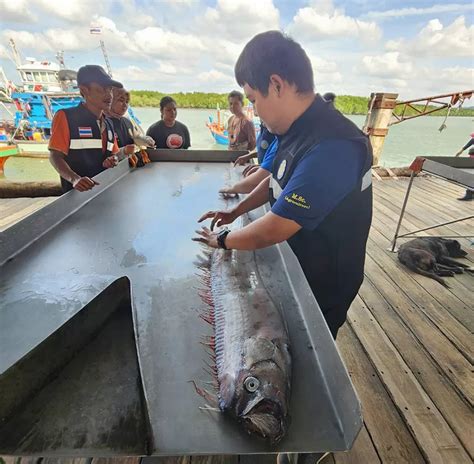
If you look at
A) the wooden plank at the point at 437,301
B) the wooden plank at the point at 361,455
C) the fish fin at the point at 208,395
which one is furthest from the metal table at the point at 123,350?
the wooden plank at the point at 437,301

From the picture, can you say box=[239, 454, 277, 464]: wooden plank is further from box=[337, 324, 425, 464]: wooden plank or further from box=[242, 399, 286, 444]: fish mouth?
box=[337, 324, 425, 464]: wooden plank

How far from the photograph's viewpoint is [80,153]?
3053 millimetres

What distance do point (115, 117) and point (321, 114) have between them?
10.4ft

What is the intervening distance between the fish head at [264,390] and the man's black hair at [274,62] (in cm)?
103

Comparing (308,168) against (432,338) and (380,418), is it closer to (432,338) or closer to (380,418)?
(380,418)

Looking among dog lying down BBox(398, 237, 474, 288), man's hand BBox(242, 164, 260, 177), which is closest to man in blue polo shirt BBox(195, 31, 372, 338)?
man's hand BBox(242, 164, 260, 177)

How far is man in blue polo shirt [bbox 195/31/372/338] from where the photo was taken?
44.4 inches

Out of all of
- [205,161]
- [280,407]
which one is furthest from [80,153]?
[280,407]

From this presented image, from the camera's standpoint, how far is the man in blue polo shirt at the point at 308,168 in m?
1.13

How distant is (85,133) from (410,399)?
11.7 ft

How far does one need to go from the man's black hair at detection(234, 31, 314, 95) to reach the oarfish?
93 cm

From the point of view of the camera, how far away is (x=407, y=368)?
236 cm

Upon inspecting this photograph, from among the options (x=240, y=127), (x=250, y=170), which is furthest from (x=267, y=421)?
(x=240, y=127)

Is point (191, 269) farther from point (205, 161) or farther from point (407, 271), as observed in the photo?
point (407, 271)
